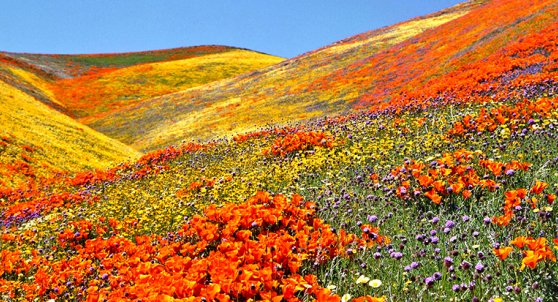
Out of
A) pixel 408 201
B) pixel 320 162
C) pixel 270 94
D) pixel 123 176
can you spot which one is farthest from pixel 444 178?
pixel 270 94

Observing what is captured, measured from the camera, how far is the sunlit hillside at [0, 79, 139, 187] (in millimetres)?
20859

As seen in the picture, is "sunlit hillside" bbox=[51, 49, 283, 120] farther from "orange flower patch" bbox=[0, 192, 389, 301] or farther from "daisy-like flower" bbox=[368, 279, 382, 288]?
"daisy-like flower" bbox=[368, 279, 382, 288]

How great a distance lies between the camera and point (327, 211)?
700 cm

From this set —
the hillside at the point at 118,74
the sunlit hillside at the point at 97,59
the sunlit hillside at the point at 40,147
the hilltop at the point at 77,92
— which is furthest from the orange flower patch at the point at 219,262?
the sunlit hillside at the point at 97,59

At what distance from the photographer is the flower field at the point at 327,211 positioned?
169 inches

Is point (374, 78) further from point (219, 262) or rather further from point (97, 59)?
point (97, 59)

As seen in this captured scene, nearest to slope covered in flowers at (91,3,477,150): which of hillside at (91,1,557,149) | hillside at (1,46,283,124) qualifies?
hillside at (91,1,557,149)

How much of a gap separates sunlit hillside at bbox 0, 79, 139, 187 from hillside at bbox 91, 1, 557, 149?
7.48 metres

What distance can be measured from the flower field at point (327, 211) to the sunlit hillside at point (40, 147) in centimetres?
17

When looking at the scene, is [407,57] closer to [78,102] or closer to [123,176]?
[123,176]

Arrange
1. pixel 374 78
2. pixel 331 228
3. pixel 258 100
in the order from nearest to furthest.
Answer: pixel 331 228
pixel 374 78
pixel 258 100

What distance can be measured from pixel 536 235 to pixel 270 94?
144 ft

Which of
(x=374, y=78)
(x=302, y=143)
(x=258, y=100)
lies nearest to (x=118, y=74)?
(x=258, y=100)

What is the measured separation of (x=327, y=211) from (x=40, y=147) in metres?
23.1
